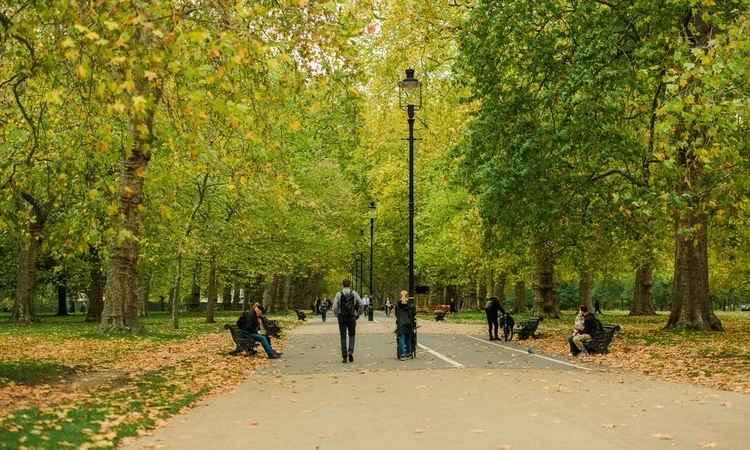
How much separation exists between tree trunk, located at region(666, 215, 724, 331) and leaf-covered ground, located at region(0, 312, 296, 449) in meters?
12.9

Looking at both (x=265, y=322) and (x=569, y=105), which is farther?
(x=265, y=322)

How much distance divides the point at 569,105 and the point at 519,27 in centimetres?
244

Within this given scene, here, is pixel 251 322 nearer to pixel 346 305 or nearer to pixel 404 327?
pixel 346 305

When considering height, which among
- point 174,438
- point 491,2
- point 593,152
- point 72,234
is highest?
point 491,2

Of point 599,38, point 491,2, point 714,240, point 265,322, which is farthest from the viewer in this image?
point 714,240

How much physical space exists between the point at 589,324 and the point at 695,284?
7865 millimetres

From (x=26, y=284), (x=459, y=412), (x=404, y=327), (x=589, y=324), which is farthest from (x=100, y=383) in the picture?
(x=26, y=284)

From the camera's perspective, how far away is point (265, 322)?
24.7 m

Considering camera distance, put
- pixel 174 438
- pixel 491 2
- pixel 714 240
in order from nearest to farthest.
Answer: pixel 174 438
pixel 491 2
pixel 714 240

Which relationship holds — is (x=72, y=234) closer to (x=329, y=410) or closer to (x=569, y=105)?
(x=329, y=410)

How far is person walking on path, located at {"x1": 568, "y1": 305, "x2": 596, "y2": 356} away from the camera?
19172 millimetres

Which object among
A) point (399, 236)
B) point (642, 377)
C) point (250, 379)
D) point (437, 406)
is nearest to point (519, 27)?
point (642, 377)

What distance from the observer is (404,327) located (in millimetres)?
18000

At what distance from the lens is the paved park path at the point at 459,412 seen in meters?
7.91
